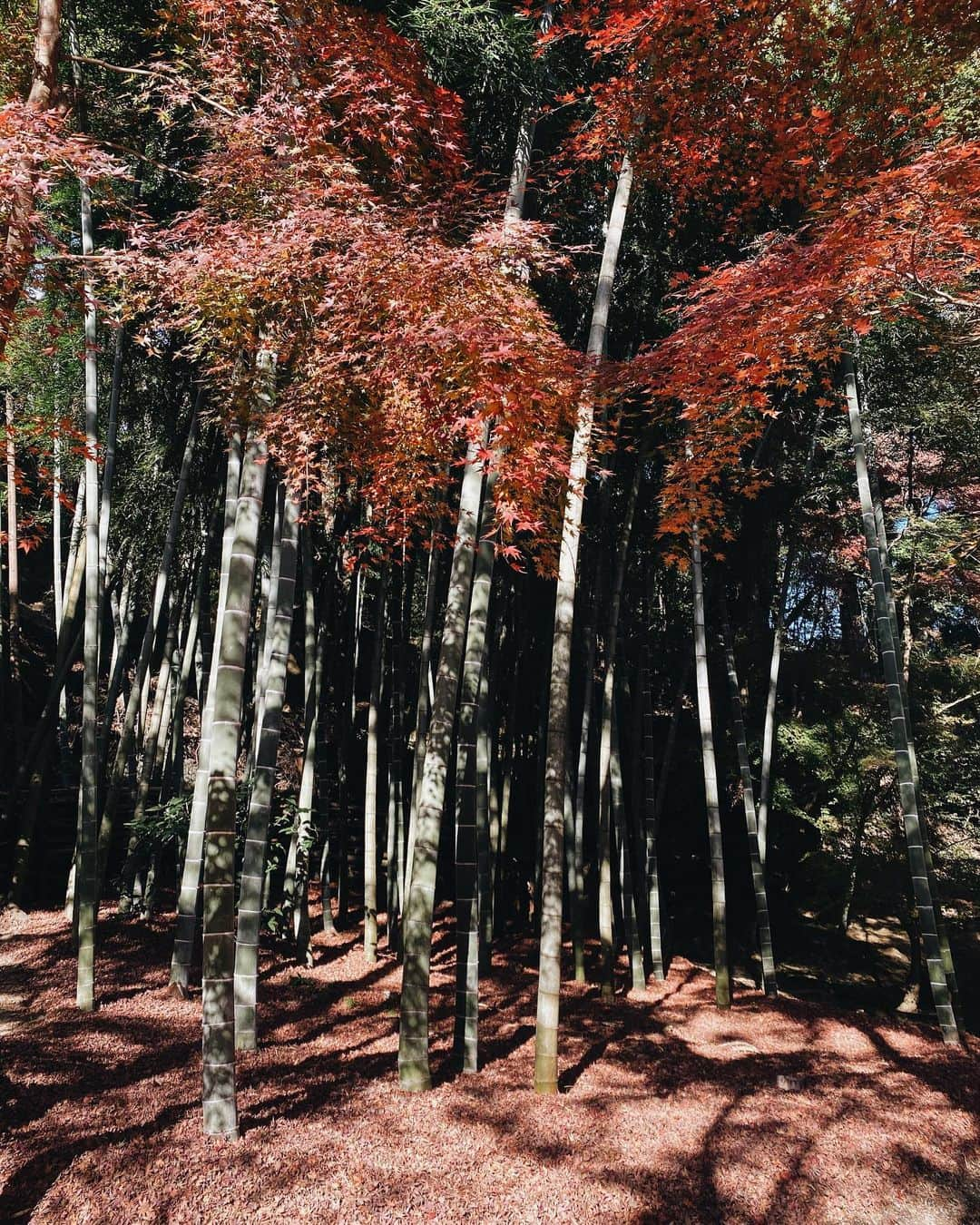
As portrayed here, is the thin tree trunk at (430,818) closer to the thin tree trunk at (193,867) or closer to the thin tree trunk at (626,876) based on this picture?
the thin tree trunk at (193,867)

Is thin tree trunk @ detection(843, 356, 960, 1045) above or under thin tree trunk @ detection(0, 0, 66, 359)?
under

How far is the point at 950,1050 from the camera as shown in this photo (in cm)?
565

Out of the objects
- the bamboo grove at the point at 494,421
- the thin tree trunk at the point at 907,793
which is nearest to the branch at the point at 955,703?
the bamboo grove at the point at 494,421

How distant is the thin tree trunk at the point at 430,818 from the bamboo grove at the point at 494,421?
0.08 ft

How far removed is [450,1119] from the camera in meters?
3.61

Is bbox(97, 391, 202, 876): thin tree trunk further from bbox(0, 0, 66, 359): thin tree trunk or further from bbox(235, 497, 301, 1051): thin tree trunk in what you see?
bbox(235, 497, 301, 1051): thin tree trunk

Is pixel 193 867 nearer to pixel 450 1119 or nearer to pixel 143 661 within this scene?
pixel 450 1119

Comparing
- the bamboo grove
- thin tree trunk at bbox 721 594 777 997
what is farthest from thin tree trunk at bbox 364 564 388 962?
thin tree trunk at bbox 721 594 777 997

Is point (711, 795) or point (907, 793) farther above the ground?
point (907, 793)

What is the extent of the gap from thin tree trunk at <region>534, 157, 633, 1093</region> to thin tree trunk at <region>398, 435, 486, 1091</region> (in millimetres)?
566

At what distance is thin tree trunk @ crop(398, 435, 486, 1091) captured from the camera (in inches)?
152

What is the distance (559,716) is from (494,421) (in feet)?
5.64

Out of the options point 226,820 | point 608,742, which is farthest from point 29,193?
point 608,742

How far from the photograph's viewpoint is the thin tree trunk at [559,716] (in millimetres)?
4043
